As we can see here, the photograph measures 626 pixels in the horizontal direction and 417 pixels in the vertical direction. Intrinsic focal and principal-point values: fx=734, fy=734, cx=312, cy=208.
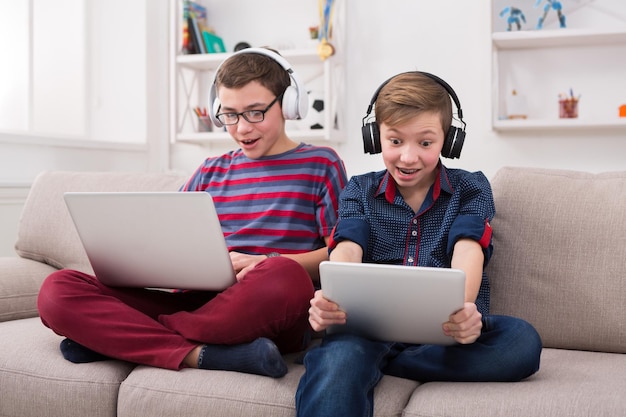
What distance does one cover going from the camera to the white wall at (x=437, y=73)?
9.78 feet

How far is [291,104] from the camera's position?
1.79 meters

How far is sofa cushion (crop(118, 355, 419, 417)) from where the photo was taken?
1266mm

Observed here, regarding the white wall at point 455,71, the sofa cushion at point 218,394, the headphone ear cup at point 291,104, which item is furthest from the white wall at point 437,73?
the sofa cushion at point 218,394

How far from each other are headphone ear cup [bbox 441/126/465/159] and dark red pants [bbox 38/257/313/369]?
0.39m

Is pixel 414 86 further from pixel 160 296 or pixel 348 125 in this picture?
pixel 348 125

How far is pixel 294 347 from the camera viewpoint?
1.53 m

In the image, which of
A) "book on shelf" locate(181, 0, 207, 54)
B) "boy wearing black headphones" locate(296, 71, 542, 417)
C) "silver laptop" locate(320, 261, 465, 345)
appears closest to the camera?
"silver laptop" locate(320, 261, 465, 345)

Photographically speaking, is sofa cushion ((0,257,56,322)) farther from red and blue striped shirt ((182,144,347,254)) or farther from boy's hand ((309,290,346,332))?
boy's hand ((309,290,346,332))

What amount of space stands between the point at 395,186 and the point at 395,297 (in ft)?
1.54

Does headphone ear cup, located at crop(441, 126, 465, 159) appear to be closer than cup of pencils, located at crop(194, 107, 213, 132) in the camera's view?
Yes

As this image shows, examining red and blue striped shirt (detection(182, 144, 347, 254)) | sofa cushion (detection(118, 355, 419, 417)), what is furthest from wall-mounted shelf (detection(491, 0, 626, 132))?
sofa cushion (detection(118, 355, 419, 417))

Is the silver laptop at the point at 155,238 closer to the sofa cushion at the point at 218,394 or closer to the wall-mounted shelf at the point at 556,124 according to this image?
the sofa cushion at the point at 218,394

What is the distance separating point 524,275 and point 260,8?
232 cm

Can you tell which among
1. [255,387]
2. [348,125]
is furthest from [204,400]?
[348,125]
